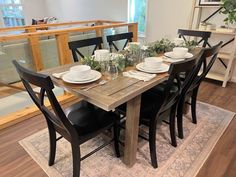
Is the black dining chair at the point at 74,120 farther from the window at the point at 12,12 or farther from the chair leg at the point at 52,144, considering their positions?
the window at the point at 12,12

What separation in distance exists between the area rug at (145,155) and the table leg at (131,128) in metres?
0.10

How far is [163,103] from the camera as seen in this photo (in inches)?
58.6

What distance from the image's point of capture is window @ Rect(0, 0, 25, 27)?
6.06 meters

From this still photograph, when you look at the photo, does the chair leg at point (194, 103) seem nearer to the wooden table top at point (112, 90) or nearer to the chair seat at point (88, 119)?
the wooden table top at point (112, 90)

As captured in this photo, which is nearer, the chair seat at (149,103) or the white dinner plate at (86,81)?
the white dinner plate at (86,81)

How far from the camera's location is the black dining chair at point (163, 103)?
138 cm

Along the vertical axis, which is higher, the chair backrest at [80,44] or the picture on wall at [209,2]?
the picture on wall at [209,2]

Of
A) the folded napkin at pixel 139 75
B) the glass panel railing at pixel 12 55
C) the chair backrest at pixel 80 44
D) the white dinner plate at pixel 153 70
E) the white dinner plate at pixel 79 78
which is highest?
the chair backrest at pixel 80 44

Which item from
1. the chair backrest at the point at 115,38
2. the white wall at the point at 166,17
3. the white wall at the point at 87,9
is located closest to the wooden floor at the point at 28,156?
the chair backrest at the point at 115,38

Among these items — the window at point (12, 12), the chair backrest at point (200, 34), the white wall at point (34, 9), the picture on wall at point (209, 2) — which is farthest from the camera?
the white wall at point (34, 9)

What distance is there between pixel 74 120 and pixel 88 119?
0.11 metres

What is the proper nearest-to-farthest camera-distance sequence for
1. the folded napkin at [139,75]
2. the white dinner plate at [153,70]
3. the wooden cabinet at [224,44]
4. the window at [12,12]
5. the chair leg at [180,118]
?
the folded napkin at [139,75] → the white dinner plate at [153,70] → the chair leg at [180,118] → the wooden cabinet at [224,44] → the window at [12,12]

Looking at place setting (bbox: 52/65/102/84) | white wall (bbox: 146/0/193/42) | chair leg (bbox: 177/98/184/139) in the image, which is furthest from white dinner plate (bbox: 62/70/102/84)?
white wall (bbox: 146/0/193/42)

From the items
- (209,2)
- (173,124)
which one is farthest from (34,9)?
(173,124)
